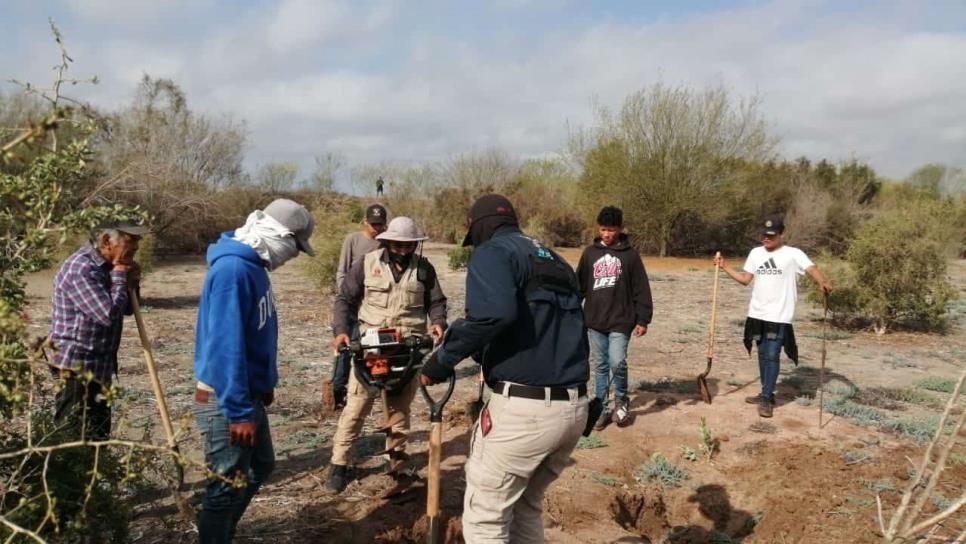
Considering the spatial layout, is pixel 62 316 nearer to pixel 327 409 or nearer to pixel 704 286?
pixel 327 409

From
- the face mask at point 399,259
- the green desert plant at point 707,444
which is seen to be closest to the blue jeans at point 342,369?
the face mask at point 399,259

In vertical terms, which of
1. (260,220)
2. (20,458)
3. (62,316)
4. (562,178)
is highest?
(562,178)

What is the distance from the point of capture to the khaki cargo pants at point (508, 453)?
3.10 m

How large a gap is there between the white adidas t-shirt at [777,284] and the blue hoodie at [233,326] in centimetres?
502

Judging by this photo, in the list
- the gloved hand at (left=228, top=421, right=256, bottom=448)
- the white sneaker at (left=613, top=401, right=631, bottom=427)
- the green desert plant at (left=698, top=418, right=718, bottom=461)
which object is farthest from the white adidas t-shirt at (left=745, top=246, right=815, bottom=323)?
the gloved hand at (left=228, top=421, right=256, bottom=448)

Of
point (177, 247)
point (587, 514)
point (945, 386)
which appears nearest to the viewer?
point (587, 514)

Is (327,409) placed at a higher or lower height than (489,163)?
lower

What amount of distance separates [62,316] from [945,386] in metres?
9.47

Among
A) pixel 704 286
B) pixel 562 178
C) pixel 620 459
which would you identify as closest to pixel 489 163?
pixel 562 178

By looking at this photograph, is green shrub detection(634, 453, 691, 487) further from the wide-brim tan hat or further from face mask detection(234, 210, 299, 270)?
face mask detection(234, 210, 299, 270)

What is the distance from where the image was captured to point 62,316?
13.3 ft

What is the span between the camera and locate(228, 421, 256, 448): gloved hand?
3.04m

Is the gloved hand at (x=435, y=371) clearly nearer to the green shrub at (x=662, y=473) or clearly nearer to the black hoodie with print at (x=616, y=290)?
the green shrub at (x=662, y=473)

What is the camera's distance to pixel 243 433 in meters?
3.05
